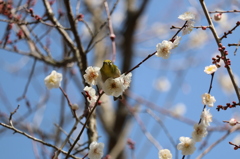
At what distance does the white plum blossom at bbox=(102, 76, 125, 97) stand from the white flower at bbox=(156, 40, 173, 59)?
7.2 inches

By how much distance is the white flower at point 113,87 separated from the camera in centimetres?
112

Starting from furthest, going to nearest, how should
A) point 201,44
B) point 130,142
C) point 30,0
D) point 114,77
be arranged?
1. point 201,44
2. point 30,0
3. point 130,142
4. point 114,77

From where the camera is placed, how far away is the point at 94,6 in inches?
189

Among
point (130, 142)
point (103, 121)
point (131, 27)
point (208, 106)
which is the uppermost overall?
point (131, 27)

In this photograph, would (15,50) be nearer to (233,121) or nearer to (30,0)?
(30,0)

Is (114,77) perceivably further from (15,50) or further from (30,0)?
(30,0)

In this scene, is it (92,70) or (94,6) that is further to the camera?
(94,6)

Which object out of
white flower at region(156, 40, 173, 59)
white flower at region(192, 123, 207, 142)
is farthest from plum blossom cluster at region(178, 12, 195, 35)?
white flower at region(192, 123, 207, 142)

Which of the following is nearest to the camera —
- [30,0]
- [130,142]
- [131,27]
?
[130,142]

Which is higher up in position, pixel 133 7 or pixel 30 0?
pixel 133 7

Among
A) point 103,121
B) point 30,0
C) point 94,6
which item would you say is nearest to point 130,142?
point 30,0

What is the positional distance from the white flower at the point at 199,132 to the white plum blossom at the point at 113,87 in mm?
334

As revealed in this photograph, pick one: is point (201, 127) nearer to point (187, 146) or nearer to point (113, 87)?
point (187, 146)

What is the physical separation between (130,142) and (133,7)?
8.41ft
